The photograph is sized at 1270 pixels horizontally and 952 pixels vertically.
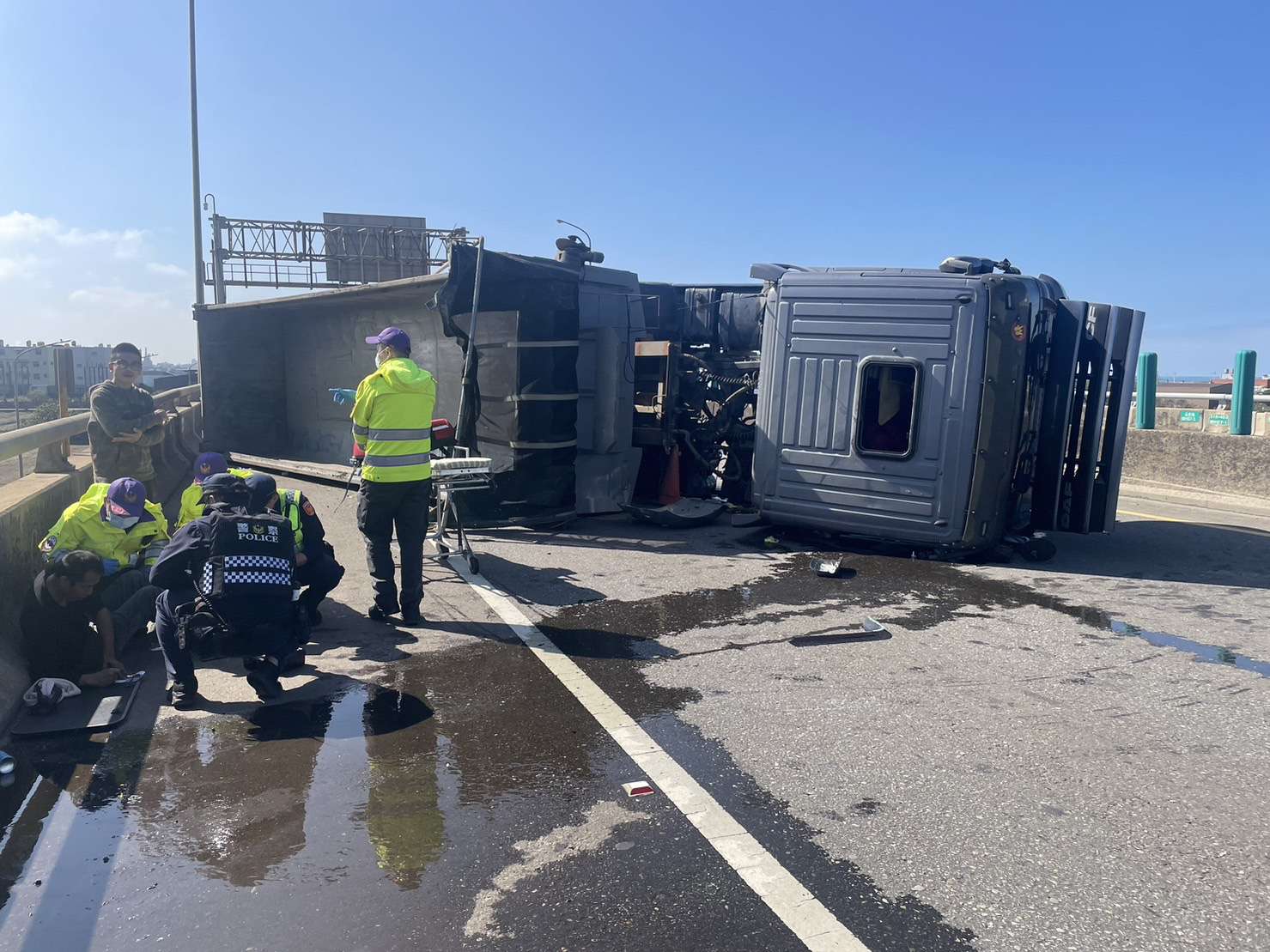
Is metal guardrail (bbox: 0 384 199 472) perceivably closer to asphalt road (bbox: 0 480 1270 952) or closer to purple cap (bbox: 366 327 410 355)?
asphalt road (bbox: 0 480 1270 952)

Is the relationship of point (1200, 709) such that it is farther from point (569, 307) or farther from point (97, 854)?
point (569, 307)

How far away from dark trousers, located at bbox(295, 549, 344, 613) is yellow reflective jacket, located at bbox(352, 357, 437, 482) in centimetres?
78

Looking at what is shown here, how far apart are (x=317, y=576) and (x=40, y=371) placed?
1754cm

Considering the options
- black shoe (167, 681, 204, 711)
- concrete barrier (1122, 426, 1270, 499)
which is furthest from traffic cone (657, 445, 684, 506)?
concrete barrier (1122, 426, 1270, 499)

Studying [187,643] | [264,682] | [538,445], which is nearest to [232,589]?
[187,643]

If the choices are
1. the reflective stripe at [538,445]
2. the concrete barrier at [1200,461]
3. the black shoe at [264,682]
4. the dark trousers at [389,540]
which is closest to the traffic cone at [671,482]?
the reflective stripe at [538,445]

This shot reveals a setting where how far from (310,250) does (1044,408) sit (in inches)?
1297

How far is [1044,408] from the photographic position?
26.7 feet

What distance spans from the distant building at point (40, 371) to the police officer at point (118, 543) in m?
2.70

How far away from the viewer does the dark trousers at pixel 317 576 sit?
538cm

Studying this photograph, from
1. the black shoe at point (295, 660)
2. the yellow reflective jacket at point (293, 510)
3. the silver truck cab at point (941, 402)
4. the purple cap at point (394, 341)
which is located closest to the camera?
the black shoe at point (295, 660)

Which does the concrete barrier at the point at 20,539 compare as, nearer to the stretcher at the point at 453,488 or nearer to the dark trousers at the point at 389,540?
the dark trousers at the point at 389,540

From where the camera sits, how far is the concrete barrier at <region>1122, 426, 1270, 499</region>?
1202cm

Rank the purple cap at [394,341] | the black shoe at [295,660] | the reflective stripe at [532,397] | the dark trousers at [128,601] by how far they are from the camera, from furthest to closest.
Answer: the reflective stripe at [532,397] → the purple cap at [394,341] → the dark trousers at [128,601] → the black shoe at [295,660]
